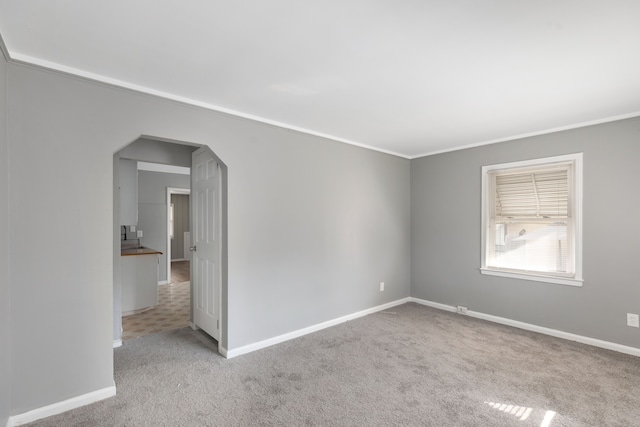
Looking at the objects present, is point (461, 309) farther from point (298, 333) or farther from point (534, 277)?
point (298, 333)

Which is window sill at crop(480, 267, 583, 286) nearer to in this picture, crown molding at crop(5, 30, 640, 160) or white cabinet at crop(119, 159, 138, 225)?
crown molding at crop(5, 30, 640, 160)

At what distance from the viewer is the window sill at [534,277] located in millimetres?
3471

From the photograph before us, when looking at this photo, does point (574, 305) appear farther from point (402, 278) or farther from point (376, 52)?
point (376, 52)

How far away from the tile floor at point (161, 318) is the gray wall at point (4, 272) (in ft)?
5.25

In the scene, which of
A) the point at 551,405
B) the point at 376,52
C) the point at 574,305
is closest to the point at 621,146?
the point at 574,305

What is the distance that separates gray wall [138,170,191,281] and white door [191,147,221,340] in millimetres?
2974

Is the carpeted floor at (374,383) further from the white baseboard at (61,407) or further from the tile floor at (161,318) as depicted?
the tile floor at (161,318)

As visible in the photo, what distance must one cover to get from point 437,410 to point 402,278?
280 centimetres

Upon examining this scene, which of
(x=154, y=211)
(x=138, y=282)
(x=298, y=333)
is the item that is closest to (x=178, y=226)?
(x=154, y=211)

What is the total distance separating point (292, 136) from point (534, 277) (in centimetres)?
334

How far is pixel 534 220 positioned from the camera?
3842 millimetres

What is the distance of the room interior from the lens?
1.76 metres

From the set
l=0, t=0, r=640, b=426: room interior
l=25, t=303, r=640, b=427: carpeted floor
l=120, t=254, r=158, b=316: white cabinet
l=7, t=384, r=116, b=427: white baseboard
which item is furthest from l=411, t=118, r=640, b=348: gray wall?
l=7, t=384, r=116, b=427: white baseboard

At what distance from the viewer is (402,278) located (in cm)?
495
